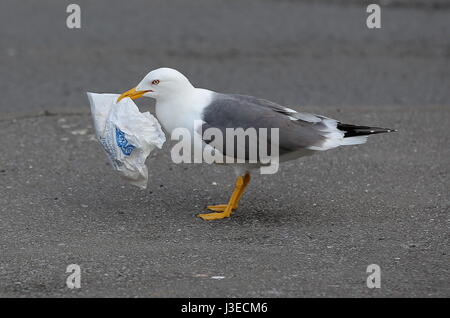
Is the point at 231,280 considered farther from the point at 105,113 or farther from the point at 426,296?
the point at 105,113

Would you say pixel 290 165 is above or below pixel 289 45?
below

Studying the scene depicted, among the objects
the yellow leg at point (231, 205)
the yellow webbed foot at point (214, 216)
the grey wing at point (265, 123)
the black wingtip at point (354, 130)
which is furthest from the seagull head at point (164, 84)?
the black wingtip at point (354, 130)

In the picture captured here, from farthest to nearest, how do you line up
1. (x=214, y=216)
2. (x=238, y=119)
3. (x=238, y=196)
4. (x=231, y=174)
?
(x=231, y=174)
(x=238, y=196)
(x=214, y=216)
(x=238, y=119)

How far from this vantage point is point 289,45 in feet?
37.2

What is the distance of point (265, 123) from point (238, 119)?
0.19m

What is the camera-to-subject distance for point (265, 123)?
19.1ft

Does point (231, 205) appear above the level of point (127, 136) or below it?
below

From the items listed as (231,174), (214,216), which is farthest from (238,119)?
(231,174)

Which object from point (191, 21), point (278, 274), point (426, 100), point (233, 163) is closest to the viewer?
point (278, 274)

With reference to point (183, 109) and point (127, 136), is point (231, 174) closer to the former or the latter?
point (183, 109)

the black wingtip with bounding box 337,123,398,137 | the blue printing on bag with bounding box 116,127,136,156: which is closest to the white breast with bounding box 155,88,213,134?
the blue printing on bag with bounding box 116,127,136,156

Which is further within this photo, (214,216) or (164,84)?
(214,216)

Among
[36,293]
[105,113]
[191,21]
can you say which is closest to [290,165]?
[105,113]

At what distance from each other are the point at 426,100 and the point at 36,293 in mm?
5765
